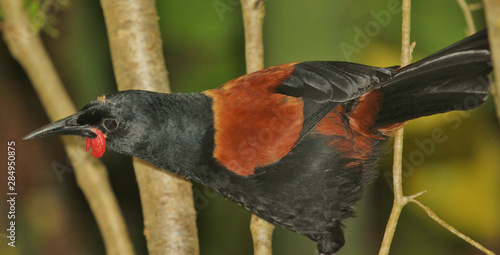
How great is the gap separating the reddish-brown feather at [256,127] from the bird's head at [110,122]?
11.9 inches

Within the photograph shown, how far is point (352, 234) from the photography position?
119 inches

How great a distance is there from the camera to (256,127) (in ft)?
6.63

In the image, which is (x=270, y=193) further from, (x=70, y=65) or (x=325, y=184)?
(x=70, y=65)

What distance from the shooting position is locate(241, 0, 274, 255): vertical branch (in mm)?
2500

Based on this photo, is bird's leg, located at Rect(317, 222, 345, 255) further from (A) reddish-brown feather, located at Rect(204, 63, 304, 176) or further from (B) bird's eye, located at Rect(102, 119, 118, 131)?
(B) bird's eye, located at Rect(102, 119, 118, 131)

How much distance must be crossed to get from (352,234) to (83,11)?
213 cm

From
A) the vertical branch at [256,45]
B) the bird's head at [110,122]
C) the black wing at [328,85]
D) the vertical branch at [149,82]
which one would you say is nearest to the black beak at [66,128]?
the bird's head at [110,122]

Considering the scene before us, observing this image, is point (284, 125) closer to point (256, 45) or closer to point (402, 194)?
point (402, 194)

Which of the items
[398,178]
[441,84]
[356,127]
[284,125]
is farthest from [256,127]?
[441,84]

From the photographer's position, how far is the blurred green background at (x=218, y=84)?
2963 mm

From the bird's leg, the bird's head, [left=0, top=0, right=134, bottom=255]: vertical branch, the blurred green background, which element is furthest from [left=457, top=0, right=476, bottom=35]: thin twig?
[left=0, top=0, right=134, bottom=255]: vertical branch

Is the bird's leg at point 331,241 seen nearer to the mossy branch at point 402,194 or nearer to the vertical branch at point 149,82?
the mossy branch at point 402,194

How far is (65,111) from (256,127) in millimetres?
1143

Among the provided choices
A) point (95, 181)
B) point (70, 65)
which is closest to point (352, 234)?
point (95, 181)
